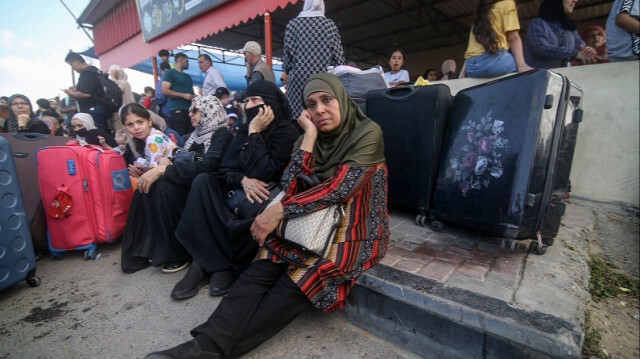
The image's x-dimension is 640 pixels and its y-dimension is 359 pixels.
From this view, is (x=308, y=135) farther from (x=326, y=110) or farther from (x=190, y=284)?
(x=190, y=284)

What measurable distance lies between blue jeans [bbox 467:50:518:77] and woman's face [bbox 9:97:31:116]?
6.16 metres

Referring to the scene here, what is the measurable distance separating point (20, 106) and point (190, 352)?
5.30 m

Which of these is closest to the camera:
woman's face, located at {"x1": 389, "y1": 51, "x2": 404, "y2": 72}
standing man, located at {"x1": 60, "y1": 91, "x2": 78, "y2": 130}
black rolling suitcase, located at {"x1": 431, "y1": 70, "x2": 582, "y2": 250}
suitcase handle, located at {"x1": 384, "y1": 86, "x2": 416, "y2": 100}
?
black rolling suitcase, located at {"x1": 431, "y1": 70, "x2": 582, "y2": 250}

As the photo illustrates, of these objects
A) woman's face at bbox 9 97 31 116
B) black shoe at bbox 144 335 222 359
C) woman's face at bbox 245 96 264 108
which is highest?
woman's face at bbox 9 97 31 116

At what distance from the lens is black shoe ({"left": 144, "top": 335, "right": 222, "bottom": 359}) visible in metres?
1.19

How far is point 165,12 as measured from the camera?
655 centimetres

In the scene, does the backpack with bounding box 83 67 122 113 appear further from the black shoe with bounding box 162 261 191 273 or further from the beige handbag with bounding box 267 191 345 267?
the beige handbag with bounding box 267 191 345 267

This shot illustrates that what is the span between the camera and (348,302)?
5.04 ft

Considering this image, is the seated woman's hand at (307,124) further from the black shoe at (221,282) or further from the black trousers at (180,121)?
the black trousers at (180,121)

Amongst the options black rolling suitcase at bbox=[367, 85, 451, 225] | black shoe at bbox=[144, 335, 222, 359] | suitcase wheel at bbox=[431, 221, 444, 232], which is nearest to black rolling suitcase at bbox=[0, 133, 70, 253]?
black shoe at bbox=[144, 335, 222, 359]

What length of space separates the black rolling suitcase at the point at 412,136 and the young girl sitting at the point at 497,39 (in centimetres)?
113

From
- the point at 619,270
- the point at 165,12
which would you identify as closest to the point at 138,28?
the point at 165,12

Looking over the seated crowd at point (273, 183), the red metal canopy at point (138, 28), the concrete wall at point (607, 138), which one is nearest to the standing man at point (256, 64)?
the seated crowd at point (273, 183)

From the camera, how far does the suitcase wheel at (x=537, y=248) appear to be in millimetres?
1580
